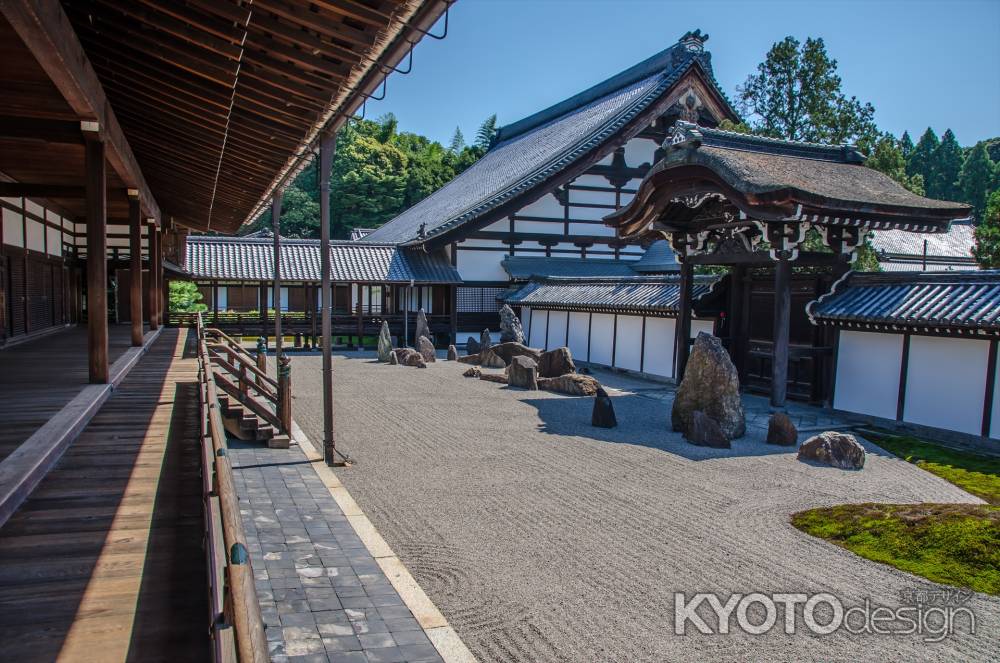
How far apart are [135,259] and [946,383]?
42.7 ft

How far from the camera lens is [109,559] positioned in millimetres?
3232

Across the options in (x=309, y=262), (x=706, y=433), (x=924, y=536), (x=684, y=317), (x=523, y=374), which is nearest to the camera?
(x=924, y=536)

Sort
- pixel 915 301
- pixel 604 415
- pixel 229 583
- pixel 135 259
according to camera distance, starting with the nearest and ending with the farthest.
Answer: pixel 229 583 < pixel 135 259 < pixel 915 301 < pixel 604 415

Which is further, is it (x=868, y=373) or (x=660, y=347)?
(x=660, y=347)

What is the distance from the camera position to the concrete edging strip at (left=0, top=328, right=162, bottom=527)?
3.61m

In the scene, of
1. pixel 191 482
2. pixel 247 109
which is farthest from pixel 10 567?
pixel 247 109

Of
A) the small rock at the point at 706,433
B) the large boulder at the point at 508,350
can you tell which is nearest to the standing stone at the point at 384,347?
the large boulder at the point at 508,350

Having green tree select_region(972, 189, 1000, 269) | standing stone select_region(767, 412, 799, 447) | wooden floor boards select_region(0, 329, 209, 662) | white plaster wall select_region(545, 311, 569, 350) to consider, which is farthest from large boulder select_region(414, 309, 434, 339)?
wooden floor boards select_region(0, 329, 209, 662)

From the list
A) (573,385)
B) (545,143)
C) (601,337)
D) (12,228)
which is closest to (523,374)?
(573,385)

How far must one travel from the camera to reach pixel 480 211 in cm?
2509

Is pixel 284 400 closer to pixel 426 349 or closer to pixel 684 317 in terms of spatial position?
pixel 684 317

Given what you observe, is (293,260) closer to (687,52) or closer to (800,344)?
(687,52)

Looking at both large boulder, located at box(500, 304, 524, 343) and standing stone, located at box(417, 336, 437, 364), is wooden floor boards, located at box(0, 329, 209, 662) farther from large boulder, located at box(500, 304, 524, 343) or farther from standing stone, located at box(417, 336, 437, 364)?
large boulder, located at box(500, 304, 524, 343)

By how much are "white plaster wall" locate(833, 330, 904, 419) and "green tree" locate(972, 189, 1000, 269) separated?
5.48 m
